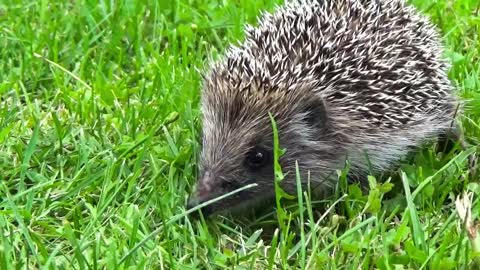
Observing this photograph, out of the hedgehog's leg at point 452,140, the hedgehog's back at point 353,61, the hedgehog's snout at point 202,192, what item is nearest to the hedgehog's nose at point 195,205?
the hedgehog's snout at point 202,192

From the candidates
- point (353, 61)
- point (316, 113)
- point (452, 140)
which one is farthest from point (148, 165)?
point (452, 140)

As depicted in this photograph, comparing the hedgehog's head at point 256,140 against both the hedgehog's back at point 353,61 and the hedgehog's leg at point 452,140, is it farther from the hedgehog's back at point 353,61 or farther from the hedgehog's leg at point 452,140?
the hedgehog's leg at point 452,140

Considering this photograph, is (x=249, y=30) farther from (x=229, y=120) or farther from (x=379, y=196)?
(x=379, y=196)

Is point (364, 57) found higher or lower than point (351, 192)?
higher

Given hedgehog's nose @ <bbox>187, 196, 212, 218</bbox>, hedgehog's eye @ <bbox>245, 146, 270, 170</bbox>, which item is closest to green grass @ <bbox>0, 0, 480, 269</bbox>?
hedgehog's nose @ <bbox>187, 196, 212, 218</bbox>

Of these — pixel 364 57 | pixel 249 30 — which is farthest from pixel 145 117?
pixel 364 57

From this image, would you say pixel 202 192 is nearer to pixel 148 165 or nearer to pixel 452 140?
pixel 148 165

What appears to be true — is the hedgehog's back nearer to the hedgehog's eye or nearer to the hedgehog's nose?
the hedgehog's eye
